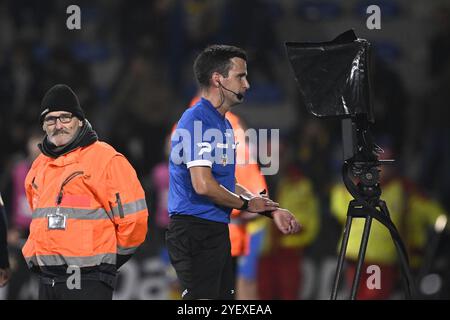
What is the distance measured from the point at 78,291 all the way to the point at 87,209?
411 mm

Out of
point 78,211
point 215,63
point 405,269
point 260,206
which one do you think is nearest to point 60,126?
point 78,211

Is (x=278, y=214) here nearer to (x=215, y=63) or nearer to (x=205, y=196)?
(x=205, y=196)

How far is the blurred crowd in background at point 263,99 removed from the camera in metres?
10.4

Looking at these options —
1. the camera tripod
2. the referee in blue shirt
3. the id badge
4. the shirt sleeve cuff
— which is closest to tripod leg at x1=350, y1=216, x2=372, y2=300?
the camera tripod

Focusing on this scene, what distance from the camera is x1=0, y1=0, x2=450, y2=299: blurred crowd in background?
34.1 feet

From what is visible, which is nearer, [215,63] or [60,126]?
[60,126]

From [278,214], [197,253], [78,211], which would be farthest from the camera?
[197,253]

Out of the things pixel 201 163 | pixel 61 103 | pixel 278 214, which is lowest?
pixel 278 214

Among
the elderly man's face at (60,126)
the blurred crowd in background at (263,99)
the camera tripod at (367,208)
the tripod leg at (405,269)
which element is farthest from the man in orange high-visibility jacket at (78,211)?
the blurred crowd in background at (263,99)

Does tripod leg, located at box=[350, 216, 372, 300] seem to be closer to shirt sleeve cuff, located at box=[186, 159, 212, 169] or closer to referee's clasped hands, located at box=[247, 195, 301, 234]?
referee's clasped hands, located at box=[247, 195, 301, 234]

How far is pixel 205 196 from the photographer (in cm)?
668

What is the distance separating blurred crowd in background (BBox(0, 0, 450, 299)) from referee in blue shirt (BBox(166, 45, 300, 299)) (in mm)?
2752
